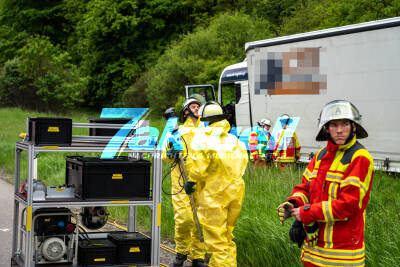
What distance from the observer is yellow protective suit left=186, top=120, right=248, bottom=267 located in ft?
21.0

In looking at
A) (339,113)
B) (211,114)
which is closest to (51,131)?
(211,114)

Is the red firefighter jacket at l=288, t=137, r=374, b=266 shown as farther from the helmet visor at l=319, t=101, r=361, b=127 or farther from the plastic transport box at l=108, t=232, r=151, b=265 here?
the plastic transport box at l=108, t=232, r=151, b=265

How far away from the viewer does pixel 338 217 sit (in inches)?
155

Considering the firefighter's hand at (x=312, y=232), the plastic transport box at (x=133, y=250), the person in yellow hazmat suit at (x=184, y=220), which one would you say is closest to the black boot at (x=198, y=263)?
the person in yellow hazmat suit at (x=184, y=220)

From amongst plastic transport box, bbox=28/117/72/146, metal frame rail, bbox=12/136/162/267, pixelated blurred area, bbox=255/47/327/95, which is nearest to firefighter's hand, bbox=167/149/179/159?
metal frame rail, bbox=12/136/162/267

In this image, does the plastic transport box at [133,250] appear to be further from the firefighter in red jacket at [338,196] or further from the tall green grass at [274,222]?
the firefighter in red jacket at [338,196]

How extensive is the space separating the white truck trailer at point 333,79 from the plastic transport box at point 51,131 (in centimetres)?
839

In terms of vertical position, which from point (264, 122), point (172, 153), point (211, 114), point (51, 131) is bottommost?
point (172, 153)

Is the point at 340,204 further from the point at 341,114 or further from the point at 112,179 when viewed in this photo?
the point at 112,179

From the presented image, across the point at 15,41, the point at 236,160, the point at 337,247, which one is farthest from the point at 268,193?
the point at 15,41

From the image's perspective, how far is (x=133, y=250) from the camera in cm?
648

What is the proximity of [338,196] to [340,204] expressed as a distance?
0.12m

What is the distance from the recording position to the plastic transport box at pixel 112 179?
20.1 ft

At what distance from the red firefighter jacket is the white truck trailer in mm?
8777
